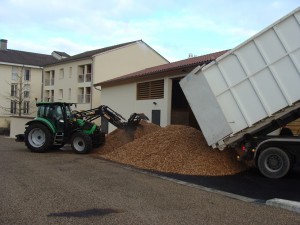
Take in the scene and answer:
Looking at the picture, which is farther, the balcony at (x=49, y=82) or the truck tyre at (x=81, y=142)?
the balcony at (x=49, y=82)

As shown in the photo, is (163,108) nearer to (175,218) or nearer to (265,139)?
(265,139)

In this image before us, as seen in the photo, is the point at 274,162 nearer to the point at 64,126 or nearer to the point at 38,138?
the point at 64,126

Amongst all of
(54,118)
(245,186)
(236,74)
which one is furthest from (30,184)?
(54,118)

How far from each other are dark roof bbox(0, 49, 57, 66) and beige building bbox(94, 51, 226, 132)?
117 ft

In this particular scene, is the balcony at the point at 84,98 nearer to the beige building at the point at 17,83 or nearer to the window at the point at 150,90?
the beige building at the point at 17,83

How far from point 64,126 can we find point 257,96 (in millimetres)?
9872

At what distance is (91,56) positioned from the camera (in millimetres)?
45500

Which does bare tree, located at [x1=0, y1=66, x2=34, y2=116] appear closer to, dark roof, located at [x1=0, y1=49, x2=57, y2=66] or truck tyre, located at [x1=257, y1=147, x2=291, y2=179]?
dark roof, located at [x1=0, y1=49, x2=57, y2=66]

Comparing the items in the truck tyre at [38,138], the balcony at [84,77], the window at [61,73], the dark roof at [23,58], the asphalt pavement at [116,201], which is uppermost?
the dark roof at [23,58]

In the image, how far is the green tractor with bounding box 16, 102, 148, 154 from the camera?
60.3 ft

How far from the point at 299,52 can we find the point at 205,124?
10.6ft

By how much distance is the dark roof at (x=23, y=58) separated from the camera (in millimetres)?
61634

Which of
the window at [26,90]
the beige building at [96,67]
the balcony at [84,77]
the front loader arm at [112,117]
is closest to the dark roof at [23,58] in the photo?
the window at [26,90]

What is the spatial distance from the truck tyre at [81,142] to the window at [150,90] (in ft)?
27.2
